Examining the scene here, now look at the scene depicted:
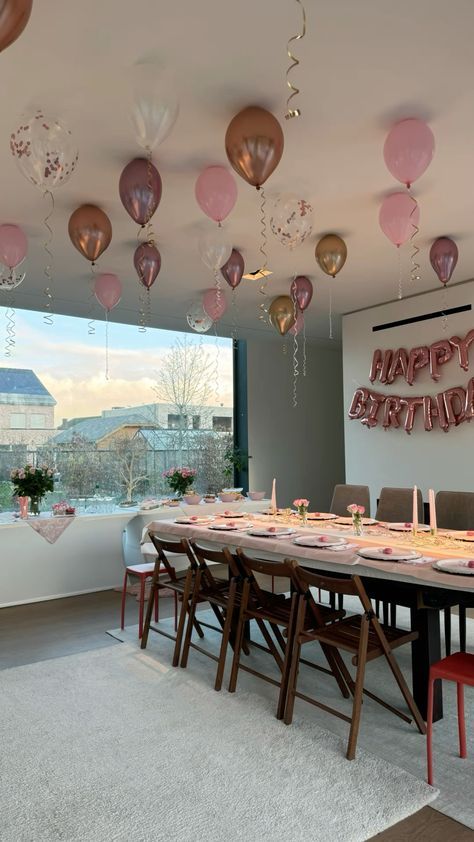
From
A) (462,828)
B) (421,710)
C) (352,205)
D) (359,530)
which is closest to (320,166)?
(352,205)

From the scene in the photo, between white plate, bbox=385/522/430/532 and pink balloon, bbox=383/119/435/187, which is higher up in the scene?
pink balloon, bbox=383/119/435/187

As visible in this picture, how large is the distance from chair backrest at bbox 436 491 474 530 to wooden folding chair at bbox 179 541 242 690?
1.66 m

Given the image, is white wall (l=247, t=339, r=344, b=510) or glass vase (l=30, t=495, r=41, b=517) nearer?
glass vase (l=30, t=495, r=41, b=517)

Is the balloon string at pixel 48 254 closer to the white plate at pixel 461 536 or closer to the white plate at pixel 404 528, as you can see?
the white plate at pixel 404 528

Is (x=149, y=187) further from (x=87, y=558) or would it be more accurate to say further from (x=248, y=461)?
(x=248, y=461)

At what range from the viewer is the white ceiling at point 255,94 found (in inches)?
83.2

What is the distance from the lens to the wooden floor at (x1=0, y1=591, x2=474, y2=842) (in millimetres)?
3801

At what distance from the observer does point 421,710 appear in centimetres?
275

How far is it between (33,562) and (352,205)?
398cm

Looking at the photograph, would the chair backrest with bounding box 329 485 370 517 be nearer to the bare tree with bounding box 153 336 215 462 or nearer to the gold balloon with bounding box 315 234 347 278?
the gold balloon with bounding box 315 234 347 278

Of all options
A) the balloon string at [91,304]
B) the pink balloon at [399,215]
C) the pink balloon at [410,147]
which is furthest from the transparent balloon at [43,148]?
the balloon string at [91,304]

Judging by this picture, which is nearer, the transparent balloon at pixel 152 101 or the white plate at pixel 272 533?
the transparent balloon at pixel 152 101

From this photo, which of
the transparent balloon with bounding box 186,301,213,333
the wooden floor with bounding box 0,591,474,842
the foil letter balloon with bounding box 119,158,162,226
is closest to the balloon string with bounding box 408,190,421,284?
the foil letter balloon with bounding box 119,158,162,226

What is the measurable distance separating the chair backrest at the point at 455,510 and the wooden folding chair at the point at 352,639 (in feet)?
5.09
